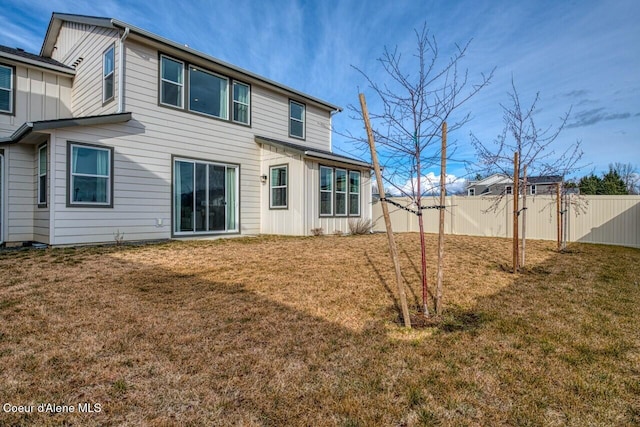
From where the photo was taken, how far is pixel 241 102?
10.9 meters

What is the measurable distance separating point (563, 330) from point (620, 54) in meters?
12.0

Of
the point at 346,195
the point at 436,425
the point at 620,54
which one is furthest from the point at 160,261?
the point at 620,54

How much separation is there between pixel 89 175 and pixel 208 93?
4.20 meters

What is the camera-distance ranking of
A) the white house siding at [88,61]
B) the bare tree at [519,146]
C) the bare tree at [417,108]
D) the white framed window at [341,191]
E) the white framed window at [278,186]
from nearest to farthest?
1. the bare tree at [417,108]
2. the bare tree at [519,146]
3. the white house siding at [88,61]
4. the white framed window at [278,186]
5. the white framed window at [341,191]

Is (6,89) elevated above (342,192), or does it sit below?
above

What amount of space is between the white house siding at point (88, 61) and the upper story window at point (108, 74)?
0.17m

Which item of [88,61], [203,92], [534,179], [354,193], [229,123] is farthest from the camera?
[534,179]

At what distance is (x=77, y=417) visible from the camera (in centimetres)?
175

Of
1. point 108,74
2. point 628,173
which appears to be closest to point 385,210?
point 108,74

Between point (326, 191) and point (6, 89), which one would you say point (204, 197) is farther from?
point (6, 89)

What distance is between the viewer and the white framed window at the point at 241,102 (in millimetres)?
10734

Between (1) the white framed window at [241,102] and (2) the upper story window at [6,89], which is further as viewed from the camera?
(1) the white framed window at [241,102]

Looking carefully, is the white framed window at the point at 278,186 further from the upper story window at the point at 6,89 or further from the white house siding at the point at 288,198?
the upper story window at the point at 6,89

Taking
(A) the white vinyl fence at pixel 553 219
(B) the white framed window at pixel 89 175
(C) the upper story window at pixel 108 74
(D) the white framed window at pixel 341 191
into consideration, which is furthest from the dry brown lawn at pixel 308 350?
(D) the white framed window at pixel 341 191
